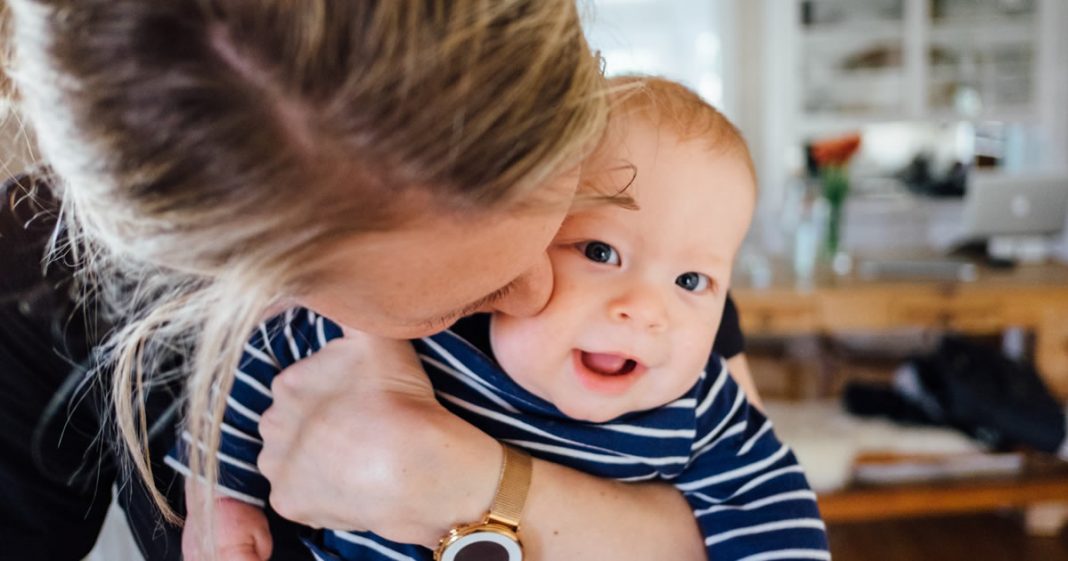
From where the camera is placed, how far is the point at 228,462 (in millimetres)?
807

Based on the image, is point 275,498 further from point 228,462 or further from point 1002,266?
point 1002,266

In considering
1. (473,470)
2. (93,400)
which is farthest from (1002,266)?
(93,400)

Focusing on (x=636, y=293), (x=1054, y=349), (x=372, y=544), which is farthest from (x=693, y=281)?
(x=1054, y=349)

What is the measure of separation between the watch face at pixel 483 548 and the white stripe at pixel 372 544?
2.7 inches

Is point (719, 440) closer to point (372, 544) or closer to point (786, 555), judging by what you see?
point (786, 555)

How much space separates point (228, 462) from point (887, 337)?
140 inches

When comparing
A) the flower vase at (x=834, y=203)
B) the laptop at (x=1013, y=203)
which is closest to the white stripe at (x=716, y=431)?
the flower vase at (x=834, y=203)

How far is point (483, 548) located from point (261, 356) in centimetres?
29

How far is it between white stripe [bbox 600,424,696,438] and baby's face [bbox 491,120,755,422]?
1.0 inches

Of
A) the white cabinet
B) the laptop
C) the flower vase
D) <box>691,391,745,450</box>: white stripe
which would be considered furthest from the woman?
the white cabinet

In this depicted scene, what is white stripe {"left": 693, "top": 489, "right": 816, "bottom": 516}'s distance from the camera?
0.82m

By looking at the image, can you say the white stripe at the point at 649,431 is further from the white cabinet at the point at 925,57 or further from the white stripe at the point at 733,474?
the white cabinet at the point at 925,57

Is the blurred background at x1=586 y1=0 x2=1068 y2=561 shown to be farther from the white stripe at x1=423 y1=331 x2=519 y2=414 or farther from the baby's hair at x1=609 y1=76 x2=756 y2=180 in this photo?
the white stripe at x1=423 y1=331 x2=519 y2=414

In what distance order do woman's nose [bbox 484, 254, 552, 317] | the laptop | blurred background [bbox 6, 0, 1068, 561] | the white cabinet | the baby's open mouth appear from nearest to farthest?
woman's nose [bbox 484, 254, 552, 317], the baby's open mouth, blurred background [bbox 6, 0, 1068, 561], the laptop, the white cabinet
